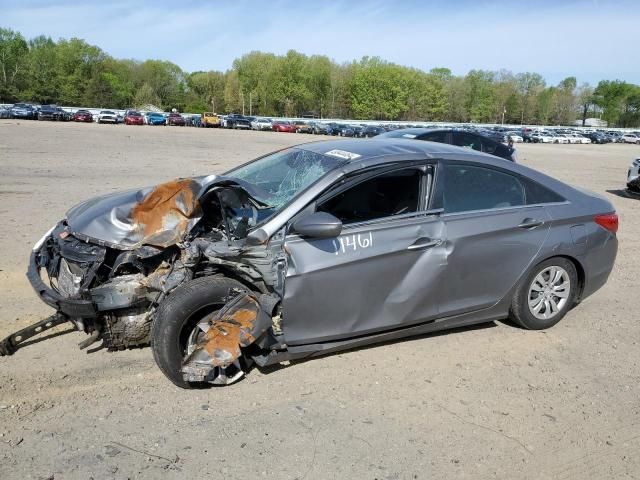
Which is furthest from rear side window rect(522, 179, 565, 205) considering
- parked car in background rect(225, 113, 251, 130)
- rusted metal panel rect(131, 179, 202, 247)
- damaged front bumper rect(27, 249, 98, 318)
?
parked car in background rect(225, 113, 251, 130)

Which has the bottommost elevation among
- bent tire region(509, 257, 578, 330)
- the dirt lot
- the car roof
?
the dirt lot

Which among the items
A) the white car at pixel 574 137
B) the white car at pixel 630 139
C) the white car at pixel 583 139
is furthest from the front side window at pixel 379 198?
the white car at pixel 630 139

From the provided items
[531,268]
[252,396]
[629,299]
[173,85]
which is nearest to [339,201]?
[252,396]

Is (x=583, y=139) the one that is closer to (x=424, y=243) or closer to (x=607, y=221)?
(x=607, y=221)

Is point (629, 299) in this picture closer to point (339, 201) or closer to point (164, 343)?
point (339, 201)

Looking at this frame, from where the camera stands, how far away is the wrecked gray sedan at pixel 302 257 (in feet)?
11.9

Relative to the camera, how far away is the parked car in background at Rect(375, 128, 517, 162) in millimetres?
10953

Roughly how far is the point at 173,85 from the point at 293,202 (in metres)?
136

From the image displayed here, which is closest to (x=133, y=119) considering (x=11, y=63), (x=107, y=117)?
(x=107, y=117)

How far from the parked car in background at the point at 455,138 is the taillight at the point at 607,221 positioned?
5.96m

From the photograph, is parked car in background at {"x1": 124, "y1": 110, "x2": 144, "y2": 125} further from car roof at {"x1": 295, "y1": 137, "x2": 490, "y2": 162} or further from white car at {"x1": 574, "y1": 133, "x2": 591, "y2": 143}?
car roof at {"x1": 295, "y1": 137, "x2": 490, "y2": 162}

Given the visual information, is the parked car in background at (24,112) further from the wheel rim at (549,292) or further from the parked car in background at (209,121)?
the wheel rim at (549,292)

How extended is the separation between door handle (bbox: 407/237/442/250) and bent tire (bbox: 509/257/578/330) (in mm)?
1037

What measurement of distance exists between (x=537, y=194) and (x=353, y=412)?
8.40 feet
